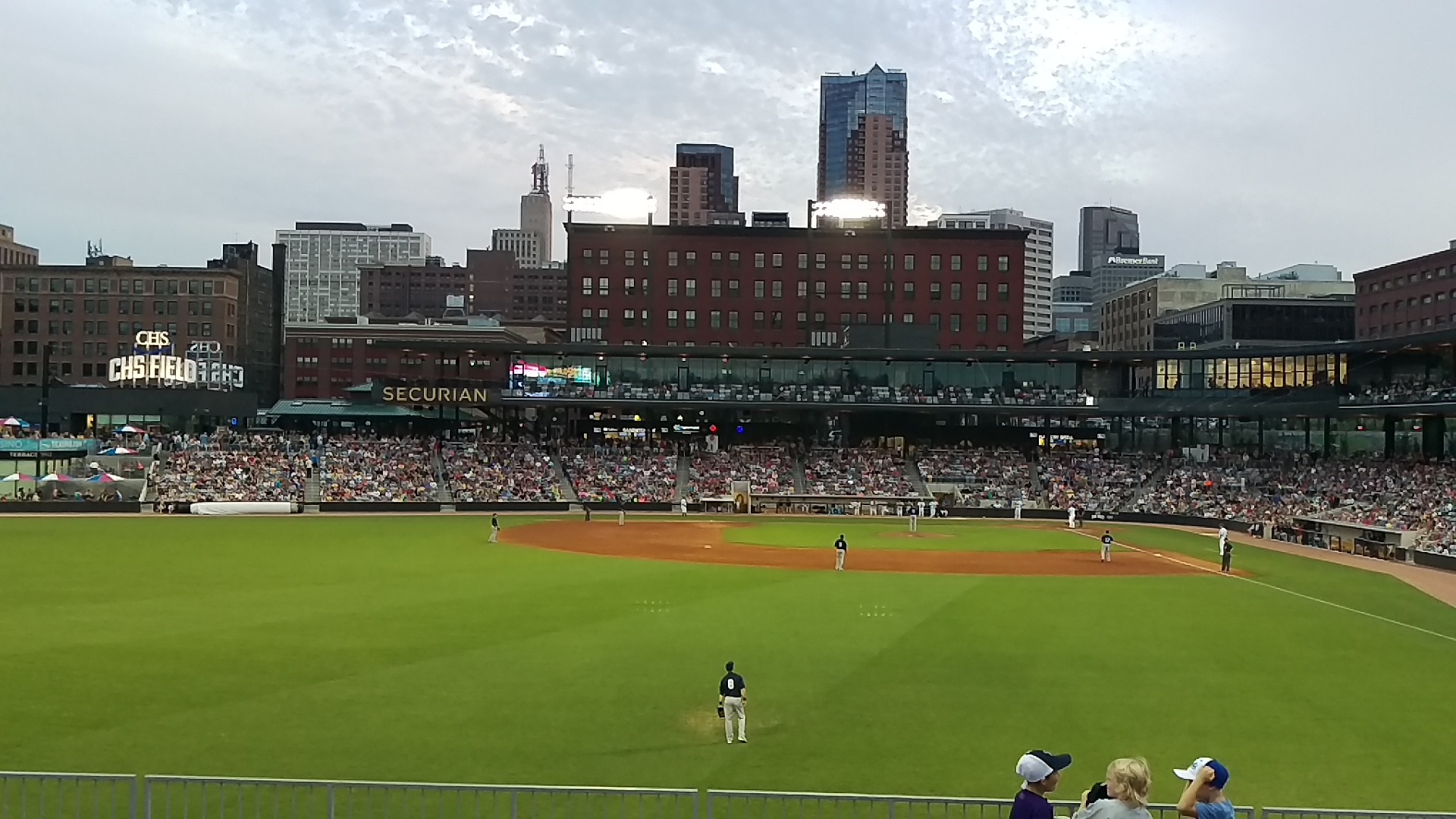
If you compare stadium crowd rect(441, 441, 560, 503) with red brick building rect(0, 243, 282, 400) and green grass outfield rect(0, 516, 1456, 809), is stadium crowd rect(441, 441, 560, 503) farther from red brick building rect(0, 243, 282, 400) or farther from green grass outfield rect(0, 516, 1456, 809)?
red brick building rect(0, 243, 282, 400)

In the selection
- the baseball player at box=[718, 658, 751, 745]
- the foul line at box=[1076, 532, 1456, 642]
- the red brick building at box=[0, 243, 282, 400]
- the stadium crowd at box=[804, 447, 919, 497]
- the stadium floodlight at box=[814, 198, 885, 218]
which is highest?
the stadium floodlight at box=[814, 198, 885, 218]

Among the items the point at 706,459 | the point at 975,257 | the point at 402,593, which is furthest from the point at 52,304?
the point at 402,593

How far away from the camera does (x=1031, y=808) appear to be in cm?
750

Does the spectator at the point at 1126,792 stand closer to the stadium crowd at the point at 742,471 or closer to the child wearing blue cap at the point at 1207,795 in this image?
the child wearing blue cap at the point at 1207,795

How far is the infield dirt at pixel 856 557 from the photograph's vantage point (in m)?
42.0

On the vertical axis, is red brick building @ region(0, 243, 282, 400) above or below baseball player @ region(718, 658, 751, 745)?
above

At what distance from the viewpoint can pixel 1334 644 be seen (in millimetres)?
26078

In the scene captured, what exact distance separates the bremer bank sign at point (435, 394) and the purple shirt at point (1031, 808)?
249 ft

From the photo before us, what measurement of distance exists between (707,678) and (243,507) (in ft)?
169

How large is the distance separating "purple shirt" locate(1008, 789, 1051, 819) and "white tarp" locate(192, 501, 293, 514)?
209 feet

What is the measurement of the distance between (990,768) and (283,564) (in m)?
30.8

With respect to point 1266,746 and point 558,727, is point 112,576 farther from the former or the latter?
point 1266,746

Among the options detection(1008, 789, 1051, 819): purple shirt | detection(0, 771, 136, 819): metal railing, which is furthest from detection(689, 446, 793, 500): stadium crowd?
detection(1008, 789, 1051, 819): purple shirt

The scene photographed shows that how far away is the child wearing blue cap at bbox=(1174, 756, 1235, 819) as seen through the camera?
707cm
